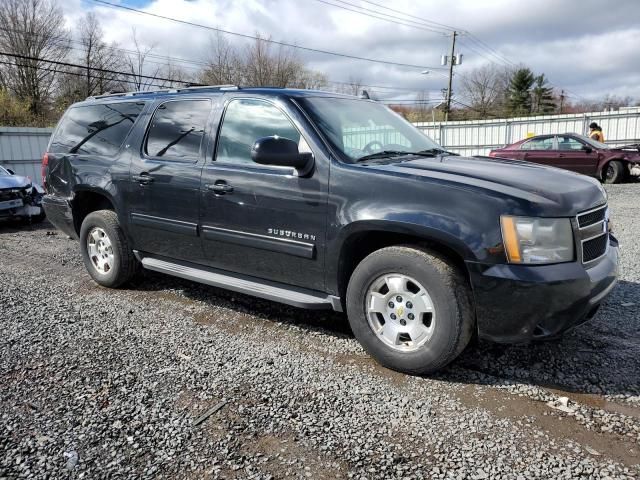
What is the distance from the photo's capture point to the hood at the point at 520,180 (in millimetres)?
2840

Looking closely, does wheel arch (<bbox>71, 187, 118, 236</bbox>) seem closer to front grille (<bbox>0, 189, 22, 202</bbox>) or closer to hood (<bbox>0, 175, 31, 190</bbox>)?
front grille (<bbox>0, 189, 22, 202</bbox>)

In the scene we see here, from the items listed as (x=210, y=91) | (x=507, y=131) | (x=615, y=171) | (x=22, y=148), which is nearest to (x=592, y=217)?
(x=210, y=91)

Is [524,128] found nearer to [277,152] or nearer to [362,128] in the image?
[362,128]

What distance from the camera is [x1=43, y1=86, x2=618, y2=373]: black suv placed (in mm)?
2818

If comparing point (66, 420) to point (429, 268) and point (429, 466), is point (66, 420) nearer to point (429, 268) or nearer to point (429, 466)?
point (429, 466)

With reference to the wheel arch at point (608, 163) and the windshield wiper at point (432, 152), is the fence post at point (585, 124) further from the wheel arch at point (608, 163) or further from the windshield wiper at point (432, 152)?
the windshield wiper at point (432, 152)

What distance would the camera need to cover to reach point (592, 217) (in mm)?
3094

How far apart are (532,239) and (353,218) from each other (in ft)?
3.45

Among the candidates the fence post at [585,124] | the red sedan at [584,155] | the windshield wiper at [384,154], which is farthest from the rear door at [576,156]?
the windshield wiper at [384,154]

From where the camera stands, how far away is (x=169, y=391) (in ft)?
9.96

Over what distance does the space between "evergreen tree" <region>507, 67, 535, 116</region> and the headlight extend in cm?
6255

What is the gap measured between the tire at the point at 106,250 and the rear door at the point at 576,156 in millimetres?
13468

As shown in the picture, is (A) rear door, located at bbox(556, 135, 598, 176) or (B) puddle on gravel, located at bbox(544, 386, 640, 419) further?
(A) rear door, located at bbox(556, 135, 598, 176)

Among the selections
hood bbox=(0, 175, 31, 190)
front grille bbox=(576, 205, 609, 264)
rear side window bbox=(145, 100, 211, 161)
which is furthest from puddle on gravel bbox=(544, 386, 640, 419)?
hood bbox=(0, 175, 31, 190)
